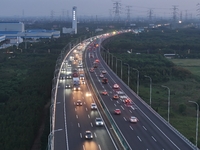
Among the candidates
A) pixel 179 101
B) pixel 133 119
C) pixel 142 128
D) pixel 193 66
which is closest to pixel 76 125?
pixel 133 119

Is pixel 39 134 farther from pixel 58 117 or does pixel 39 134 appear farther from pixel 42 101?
pixel 42 101

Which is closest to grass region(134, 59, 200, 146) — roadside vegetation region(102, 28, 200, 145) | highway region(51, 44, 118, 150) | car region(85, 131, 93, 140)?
roadside vegetation region(102, 28, 200, 145)

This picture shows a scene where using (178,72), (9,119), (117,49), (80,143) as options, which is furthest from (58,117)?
(117,49)

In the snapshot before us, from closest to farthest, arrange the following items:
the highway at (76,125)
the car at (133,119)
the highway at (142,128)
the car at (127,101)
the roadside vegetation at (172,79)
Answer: the highway at (76,125), the highway at (142,128), the car at (133,119), the car at (127,101), the roadside vegetation at (172,79)

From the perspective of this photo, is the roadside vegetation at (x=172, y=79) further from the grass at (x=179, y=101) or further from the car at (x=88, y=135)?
the car at (x=88, y=135)

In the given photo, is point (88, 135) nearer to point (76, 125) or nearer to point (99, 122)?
point (99, 122)

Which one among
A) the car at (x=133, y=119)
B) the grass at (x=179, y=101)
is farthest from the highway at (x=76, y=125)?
the grass at (x=179, y=101)

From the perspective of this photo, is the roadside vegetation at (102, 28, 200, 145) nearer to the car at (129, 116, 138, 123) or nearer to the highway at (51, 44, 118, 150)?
the car at (129, 116, 138, 123)

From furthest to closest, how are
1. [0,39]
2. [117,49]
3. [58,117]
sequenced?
[0,39] → [117,49] → [58,117]

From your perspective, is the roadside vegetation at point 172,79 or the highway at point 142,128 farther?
the roadside vegetation at point 172,79
